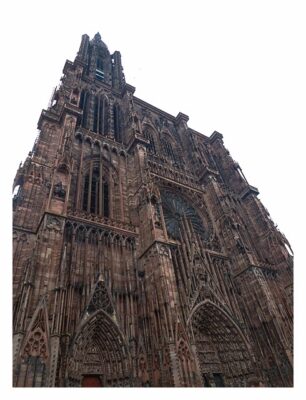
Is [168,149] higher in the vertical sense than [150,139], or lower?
lower

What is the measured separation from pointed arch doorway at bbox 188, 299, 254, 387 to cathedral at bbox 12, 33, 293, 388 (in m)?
0.05

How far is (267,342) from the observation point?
13.5 m

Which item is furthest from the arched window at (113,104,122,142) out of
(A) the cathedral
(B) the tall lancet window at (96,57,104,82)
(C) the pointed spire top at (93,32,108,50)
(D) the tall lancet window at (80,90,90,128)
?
(C) the pointed spire top at (93,32,108,50)

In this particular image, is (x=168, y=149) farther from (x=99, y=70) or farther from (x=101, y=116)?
(x=99, y=70)

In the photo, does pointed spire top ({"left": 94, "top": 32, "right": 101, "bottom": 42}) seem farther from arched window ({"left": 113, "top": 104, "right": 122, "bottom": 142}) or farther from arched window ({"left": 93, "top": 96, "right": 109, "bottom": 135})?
arched window ({"left": 113, "top": 104, "right": 122, "bottom": 142})

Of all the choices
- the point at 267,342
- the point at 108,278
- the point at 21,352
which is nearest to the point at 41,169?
the point at 108,278

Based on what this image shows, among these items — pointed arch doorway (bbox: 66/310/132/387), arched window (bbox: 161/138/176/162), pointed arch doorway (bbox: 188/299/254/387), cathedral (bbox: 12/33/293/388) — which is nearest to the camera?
pointed arch doorway (bbox: 66/310/132/387)

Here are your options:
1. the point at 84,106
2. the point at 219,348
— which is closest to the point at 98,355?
the point at 219,348

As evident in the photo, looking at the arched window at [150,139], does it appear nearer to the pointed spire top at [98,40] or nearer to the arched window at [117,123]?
the arched window at [117,123]

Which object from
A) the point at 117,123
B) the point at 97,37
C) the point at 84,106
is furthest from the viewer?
the point at 97,37

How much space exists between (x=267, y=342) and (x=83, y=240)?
10.6m

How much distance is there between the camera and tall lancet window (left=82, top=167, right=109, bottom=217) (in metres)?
14.8

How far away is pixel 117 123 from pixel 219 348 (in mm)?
Result: 18271

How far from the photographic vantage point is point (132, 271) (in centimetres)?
1270
